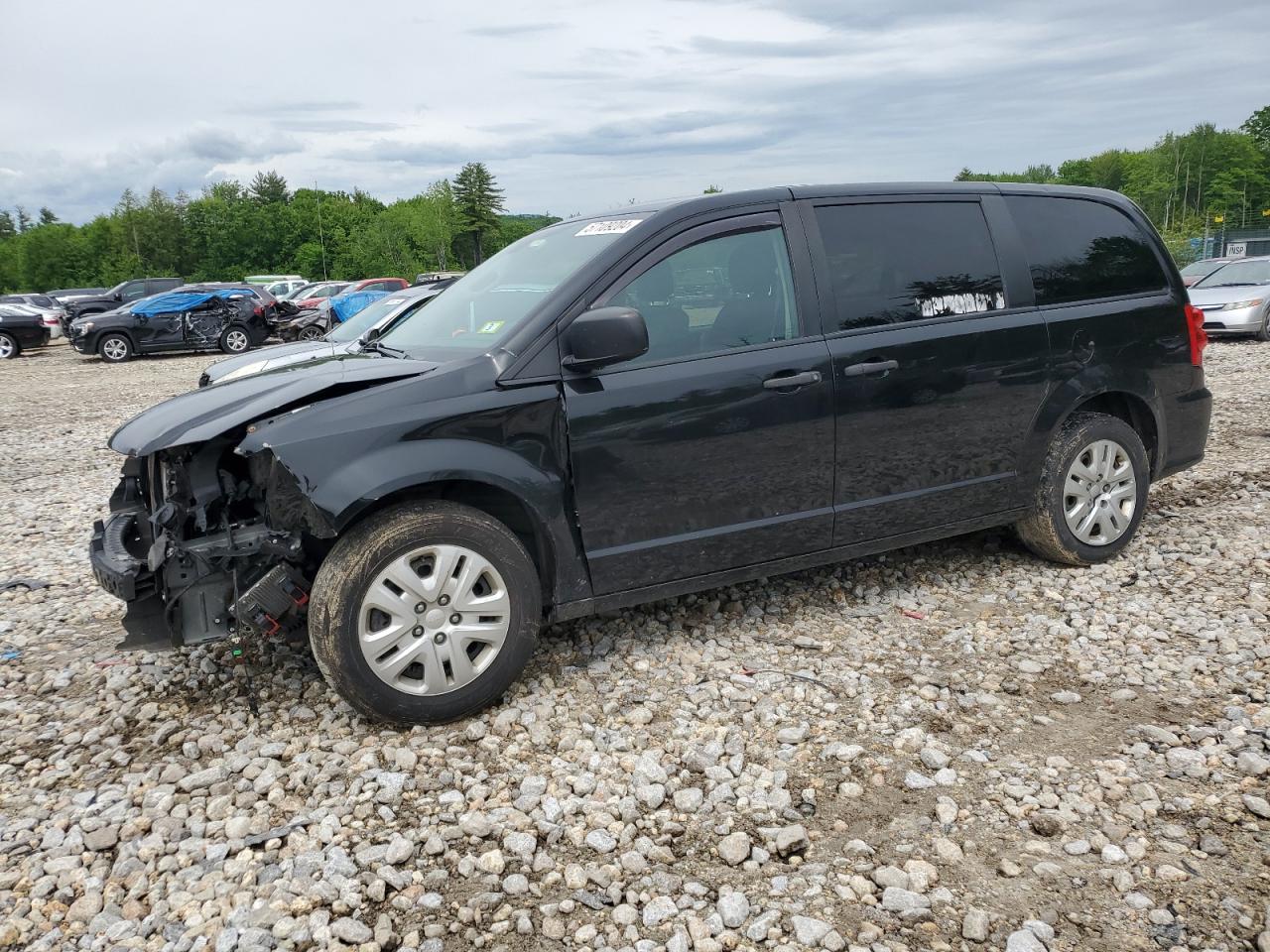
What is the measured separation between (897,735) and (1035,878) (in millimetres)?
874

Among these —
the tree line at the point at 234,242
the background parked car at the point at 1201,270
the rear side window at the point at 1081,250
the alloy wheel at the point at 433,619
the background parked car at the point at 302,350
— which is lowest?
the alloy wheel at the point at 433,619

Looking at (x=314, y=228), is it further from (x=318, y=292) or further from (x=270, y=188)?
(x=318, y=292)

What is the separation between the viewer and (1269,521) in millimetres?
6016

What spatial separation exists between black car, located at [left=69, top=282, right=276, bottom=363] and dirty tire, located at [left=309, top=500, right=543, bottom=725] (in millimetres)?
21326

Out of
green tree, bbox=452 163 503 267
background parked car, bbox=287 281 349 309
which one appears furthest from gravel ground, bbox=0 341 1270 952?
green tree, bbox=452 163 503 267

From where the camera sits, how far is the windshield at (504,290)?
4184 millimetres

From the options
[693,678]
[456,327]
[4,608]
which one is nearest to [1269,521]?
[693,678]

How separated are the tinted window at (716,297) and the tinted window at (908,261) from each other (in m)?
0.27

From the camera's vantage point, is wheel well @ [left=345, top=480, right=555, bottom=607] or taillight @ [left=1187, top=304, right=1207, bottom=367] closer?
wheel well @ [left=345, top=480, right=555, bottom=607]

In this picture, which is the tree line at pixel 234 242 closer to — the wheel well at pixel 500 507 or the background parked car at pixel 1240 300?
the background parked car at pixel 1240 300

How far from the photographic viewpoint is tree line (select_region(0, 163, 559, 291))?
90.3 metres

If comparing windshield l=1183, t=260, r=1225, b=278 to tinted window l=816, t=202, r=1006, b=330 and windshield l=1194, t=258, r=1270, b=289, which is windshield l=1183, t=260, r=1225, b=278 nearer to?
windshield l=1194, t=258, r=1270, b=289

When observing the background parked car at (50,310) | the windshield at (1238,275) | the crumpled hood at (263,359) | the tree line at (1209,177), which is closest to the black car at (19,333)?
the background parked car at (50,310)

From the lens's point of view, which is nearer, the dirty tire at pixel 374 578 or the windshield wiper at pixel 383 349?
the dirty tire at pixel 374 578
